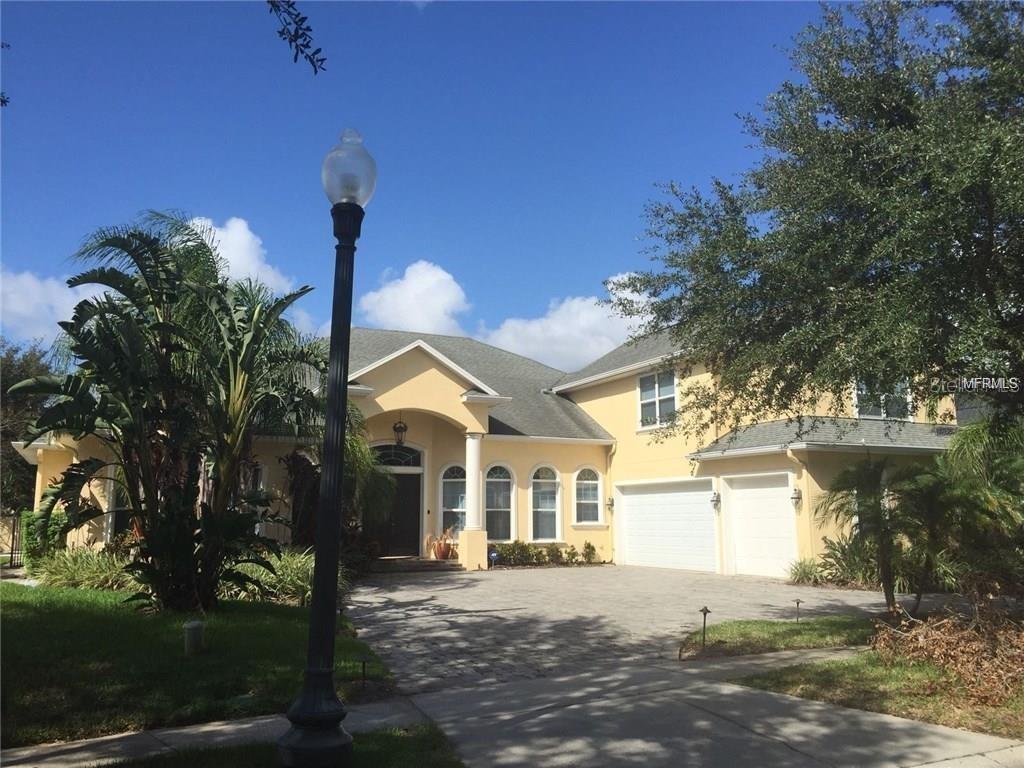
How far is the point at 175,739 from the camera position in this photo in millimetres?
5902

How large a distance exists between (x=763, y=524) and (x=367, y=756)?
1545 centimetres

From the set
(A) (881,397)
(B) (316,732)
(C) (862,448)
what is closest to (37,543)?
(B) (316,732)

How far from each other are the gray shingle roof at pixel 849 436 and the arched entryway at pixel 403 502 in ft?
26.1

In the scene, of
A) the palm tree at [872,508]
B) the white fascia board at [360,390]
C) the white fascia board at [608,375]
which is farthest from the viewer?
the white fascia board at [608,375]

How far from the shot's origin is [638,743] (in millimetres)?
5680

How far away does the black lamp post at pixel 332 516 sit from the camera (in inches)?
170

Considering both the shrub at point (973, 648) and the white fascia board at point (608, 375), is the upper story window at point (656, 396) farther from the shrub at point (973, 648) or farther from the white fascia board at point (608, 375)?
the shrub at point (973, 648)

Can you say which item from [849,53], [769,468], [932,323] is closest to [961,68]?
[849,53]

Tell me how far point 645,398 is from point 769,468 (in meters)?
5.19

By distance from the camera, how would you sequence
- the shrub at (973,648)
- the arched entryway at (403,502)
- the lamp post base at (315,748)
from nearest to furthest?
1. the lamp post base at (315,748)
2. the shrub at (973,648)
3. the arched entryway at (403,502)

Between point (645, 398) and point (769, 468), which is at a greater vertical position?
point (645, 398)

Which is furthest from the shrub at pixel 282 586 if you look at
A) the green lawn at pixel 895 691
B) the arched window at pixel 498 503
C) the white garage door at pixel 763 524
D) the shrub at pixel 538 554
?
the white garage door at pixel 763 524

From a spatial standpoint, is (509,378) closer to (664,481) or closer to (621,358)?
(621,358)

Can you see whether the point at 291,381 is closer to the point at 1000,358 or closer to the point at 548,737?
the point at 548,737
